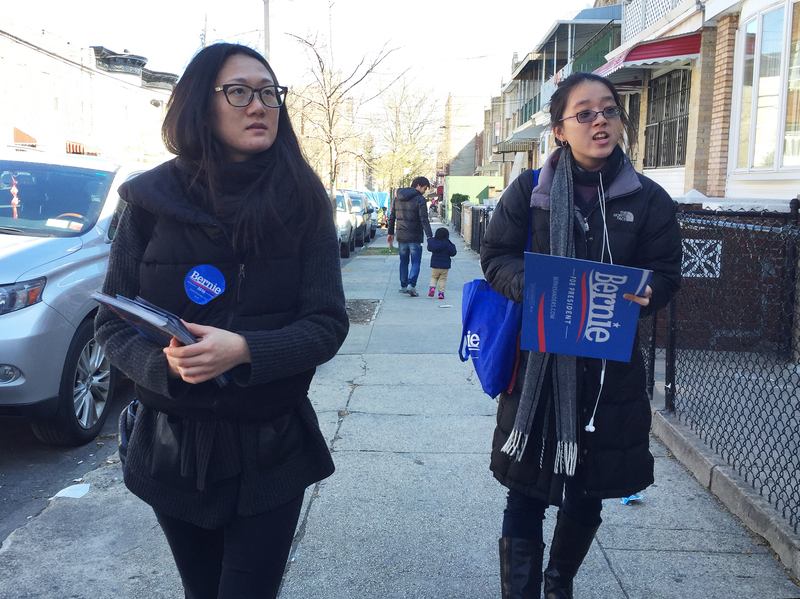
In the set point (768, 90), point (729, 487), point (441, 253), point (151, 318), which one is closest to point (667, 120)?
point (768, 90)

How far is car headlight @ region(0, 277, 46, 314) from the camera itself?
4.28 metres

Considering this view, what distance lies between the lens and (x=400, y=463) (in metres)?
4.48

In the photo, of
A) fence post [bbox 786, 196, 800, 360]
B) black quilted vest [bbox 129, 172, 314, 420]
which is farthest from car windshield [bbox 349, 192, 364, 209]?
black quilted vest [bbox 129, 172, 314, 420]

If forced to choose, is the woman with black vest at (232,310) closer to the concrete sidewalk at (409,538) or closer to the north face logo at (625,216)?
the north face logo at (625,216)

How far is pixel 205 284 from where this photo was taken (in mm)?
1814

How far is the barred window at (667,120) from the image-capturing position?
41.9 feet

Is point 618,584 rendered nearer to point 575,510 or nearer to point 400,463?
point 575,510

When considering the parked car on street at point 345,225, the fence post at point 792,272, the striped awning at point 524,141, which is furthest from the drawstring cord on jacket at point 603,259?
the striped awning at point 524,141

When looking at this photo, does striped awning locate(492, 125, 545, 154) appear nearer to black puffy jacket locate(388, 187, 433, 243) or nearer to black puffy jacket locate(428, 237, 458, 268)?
black puffy jacket locate(388, 187, 433, 243)

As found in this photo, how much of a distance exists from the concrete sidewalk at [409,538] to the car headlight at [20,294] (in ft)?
3.64

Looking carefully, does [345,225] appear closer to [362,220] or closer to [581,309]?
[362,220]

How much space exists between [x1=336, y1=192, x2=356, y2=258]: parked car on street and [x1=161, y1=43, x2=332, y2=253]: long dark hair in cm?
1506

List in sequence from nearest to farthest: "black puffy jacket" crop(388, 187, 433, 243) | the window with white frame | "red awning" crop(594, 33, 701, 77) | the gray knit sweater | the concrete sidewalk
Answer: the gray knit sweater → the concrete sidewalk → the window with white frame → "red awning" crop(594, 33, 701, 77) → "black puffy jacket" crop(388, 187, 433, 243)

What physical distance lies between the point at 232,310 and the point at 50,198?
419 cm
